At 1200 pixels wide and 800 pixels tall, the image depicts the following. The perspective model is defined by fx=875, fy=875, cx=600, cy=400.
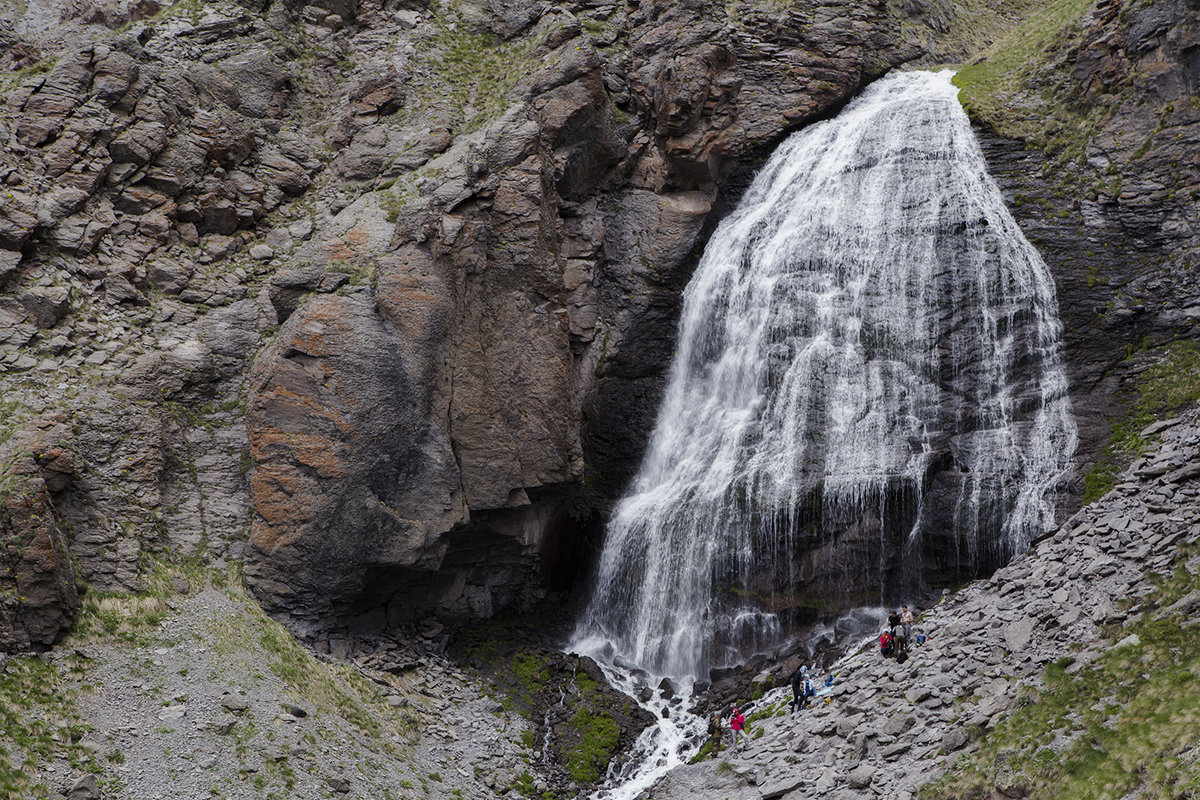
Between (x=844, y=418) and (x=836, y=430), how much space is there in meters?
0.55

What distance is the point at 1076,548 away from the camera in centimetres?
2309

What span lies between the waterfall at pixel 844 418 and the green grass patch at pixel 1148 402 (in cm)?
122

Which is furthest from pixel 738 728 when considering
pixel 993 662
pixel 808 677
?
pixel 993 662

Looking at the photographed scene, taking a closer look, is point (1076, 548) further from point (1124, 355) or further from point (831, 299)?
point (831, 299)

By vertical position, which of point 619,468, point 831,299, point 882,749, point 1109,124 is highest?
point 1109,124

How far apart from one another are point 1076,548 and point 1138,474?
10.4 ft

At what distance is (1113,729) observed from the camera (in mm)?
17156

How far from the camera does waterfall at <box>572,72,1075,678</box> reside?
27688 mm

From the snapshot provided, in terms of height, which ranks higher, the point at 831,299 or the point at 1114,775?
the point at 831,299

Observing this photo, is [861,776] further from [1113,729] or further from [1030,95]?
[1030,95]

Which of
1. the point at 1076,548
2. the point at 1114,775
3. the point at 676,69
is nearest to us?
the point at 1114,775

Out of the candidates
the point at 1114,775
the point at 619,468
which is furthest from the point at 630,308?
the point at 1114,775

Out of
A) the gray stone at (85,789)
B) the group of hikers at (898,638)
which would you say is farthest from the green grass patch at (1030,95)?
the gray stone at (85,789)

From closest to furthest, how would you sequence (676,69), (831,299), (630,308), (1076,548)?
(1076,548) → (831,299) → (630,308) → (676,69)
